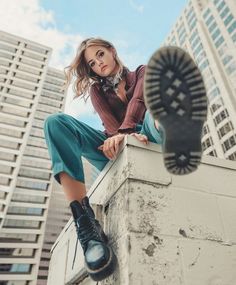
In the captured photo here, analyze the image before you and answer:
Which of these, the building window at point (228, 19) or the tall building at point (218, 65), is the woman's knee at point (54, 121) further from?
the building window at point (228, 19)

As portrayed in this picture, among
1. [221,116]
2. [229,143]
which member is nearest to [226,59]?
[221,116]

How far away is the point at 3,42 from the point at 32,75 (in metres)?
6.29

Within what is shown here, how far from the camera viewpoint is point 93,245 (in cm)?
74

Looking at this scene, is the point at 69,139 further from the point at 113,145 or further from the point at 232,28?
the point at 232,28

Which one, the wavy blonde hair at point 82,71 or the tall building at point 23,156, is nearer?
the wavy blonde hair at point 82,71

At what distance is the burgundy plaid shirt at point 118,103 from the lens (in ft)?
3.59

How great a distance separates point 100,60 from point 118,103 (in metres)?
0.22

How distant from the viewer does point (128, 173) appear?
0.82 m

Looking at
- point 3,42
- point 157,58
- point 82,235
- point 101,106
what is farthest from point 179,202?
point 3,42

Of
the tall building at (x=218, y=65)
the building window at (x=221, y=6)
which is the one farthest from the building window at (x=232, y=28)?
the building window at (x=221, y=6)

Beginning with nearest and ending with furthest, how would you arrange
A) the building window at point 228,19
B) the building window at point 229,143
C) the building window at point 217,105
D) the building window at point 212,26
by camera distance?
the building window at point 229,143, the building window at point 217,105, the building window at point 228,19, the building window at point 212,26

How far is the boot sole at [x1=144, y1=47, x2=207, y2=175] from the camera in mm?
627

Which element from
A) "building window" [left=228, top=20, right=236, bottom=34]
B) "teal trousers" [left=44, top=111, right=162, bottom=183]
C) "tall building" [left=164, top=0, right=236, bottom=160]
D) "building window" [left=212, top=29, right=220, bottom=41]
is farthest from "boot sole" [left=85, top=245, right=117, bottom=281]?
"building window" [left=212, top=29, right=220, bottom=41]

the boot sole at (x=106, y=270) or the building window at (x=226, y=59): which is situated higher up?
the building window at (x=226, y=59)
